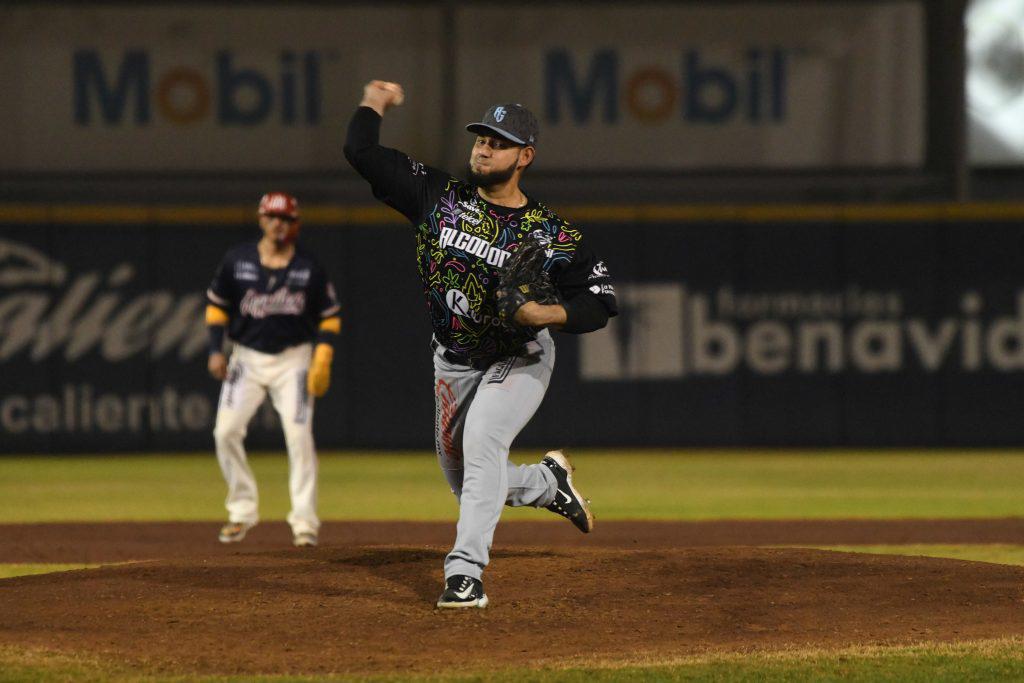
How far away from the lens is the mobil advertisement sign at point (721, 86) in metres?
19.0

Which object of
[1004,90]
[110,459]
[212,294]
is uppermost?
[1004,90]

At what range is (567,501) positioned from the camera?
691cm

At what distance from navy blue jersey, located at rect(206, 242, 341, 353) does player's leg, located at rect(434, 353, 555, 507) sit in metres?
2.93

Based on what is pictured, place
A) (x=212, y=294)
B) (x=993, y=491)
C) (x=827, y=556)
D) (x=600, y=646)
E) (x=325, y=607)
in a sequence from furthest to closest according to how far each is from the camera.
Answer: (x=993, y=491)
(x=212, y=294)
(x=827, y=556)
(x=325, y=607)
(x=600, y=646)

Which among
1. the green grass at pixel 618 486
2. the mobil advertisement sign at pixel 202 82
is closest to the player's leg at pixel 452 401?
the green grass at pixel 618 486

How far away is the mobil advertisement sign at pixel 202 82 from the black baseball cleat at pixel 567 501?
1224 centimetres

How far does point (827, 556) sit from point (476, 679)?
2881mm

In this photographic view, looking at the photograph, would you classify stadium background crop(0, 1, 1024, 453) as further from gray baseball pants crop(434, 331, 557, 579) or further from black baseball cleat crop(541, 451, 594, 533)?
gray baseball pants crop(434, 331, 557, 579)

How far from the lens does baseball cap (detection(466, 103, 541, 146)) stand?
600cm

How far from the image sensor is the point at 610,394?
53.4ft

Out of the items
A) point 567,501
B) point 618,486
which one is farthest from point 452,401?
point 618,486

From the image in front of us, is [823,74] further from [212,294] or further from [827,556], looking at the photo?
[827,556]

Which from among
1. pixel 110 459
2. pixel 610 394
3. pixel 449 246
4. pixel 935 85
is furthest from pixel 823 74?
pixel 449 246

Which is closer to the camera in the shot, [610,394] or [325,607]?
[325,607]
